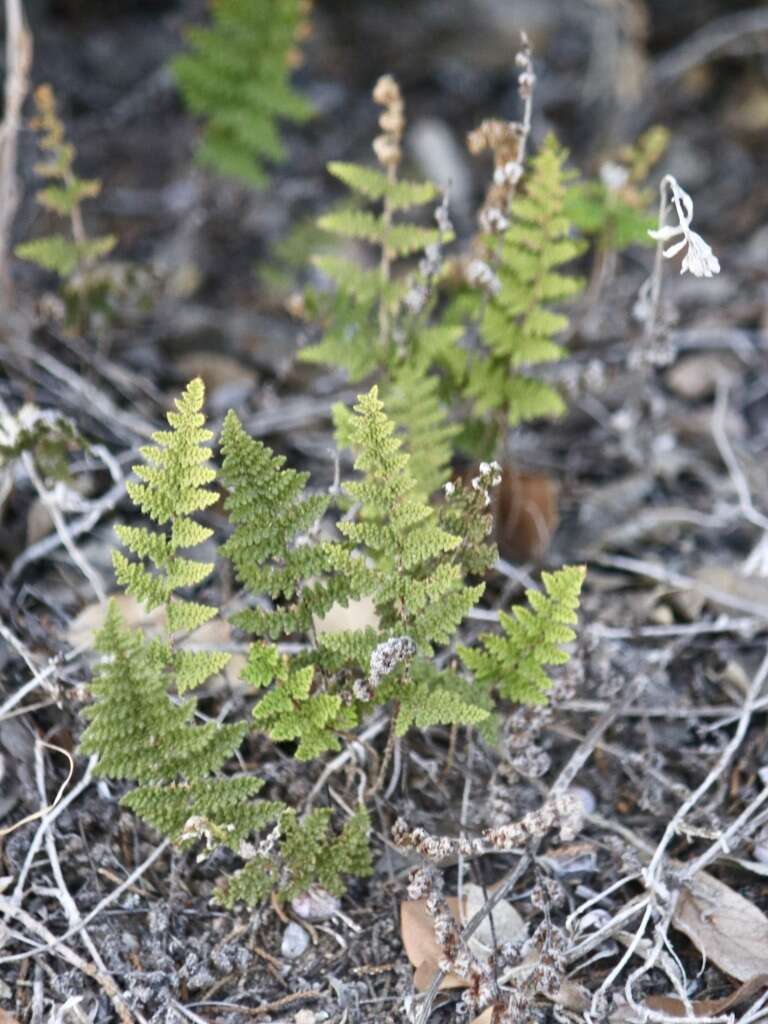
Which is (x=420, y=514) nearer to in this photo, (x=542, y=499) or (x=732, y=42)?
(x=542, y=499)

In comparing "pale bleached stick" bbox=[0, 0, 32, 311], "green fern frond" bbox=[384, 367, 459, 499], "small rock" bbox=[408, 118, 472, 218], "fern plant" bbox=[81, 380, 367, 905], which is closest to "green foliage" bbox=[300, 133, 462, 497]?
"green fern frond" bbox=[384, 367, 459, 499]

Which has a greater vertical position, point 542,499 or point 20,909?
point 542,499

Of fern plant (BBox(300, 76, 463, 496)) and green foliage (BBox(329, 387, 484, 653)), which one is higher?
fern plant (BBox(300, 76, 463, 496))

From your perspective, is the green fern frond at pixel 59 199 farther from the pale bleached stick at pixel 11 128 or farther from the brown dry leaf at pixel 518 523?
the brown dry leaf at pixel 518 523

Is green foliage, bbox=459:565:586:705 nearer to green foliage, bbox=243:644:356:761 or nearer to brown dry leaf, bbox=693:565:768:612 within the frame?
green foliage, bbox=243:644:356:761

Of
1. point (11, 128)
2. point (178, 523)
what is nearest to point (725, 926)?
point (178, 523)

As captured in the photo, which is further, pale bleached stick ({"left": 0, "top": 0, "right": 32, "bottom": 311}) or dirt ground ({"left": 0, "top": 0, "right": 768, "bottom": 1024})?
pale bleached stick ({"left": 0, "top": 0, "right": 32, "bottom": 311})

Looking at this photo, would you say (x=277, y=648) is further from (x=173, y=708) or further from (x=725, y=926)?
(x=725, y=926)

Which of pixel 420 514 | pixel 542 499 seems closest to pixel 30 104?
pixel 542 499
